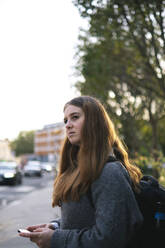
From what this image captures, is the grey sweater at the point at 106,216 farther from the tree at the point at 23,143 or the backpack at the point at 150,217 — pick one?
the tree at the point at 23,143

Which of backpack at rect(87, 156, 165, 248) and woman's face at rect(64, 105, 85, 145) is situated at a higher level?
woman's face at rect(64, 105, 85, 145)

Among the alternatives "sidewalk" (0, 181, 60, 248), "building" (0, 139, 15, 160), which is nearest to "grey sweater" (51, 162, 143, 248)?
"sidewalk" (0, 181, 60, 248)

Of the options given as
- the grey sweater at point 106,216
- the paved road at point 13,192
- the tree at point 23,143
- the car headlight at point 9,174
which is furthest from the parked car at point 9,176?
the tree at point 23,143

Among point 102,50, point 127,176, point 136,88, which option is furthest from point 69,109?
point 136,88

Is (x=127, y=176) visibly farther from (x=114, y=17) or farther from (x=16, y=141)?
(x=16, y=141)

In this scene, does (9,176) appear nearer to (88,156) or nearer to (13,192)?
(13,192)

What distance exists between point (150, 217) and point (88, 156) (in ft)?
1.53

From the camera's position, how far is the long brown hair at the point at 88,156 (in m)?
1.90

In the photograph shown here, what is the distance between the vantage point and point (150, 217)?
195 cm

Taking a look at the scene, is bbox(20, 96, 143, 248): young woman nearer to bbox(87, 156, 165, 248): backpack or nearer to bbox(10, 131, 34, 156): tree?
bbox(87, 156, 165, 248): backpack

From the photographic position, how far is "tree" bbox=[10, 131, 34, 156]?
527 ft

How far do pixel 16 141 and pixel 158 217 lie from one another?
163 meters

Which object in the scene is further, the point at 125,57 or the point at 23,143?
the point at 23,143

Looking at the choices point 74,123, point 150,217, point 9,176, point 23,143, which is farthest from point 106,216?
point 23,143
